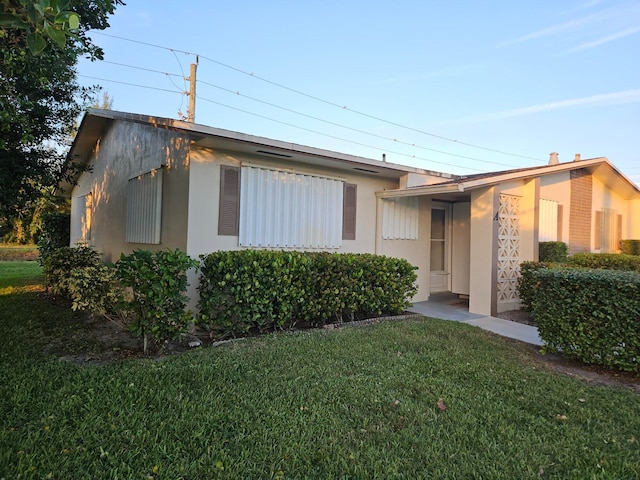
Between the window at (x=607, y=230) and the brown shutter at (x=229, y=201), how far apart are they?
10828mm

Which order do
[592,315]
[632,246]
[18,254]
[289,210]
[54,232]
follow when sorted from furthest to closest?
[18,254], [54,232], [632,246], [289,210], [592,315]

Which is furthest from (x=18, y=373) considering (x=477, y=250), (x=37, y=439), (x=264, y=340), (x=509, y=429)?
(x=477, y=250)

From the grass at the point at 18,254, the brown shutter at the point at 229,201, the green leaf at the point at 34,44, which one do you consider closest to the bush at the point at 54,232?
the grass at the point at 18,254

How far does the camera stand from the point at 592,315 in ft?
16.0

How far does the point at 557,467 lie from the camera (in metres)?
2.66

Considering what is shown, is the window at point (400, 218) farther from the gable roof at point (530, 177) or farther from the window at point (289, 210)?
the window at point (289, 210)

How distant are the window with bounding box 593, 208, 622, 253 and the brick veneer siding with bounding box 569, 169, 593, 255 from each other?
65 centimetres

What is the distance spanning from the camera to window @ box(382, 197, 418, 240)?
930 centimetres

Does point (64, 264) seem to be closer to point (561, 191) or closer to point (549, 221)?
point (549, 221)

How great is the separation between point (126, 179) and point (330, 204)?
17.7 ft

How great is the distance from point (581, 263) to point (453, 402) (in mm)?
8334

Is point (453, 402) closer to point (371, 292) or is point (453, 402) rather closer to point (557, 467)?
point (557, 467)

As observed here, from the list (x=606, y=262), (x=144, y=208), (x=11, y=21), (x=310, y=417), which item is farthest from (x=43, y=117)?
(x=606, y=262)

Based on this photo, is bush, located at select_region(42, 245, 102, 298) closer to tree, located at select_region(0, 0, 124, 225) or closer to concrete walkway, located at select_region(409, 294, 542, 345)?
tree, located at select_region(0, 0, 124, 225)
